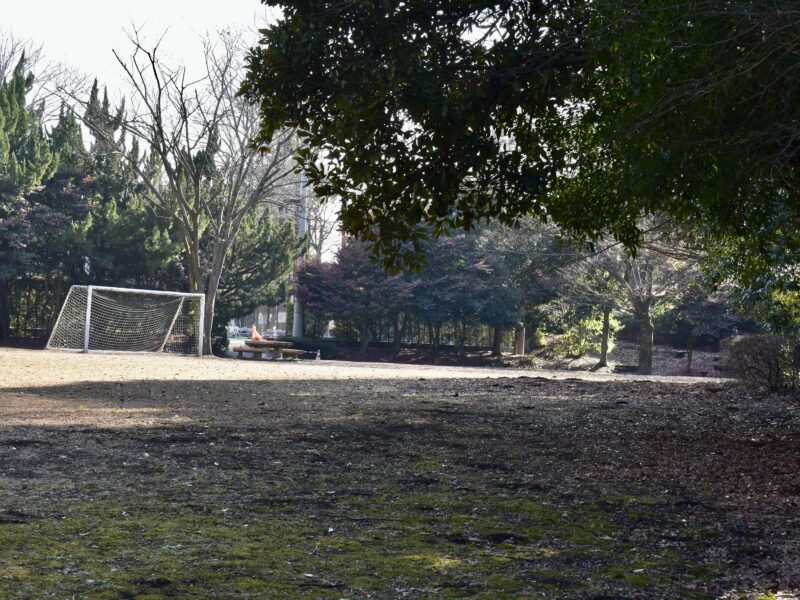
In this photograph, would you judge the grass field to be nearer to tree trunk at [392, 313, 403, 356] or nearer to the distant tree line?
the distant tree line

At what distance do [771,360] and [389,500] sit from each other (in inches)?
377

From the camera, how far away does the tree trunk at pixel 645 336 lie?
2934cm

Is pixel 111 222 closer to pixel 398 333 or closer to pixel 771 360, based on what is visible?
pixel 398 333

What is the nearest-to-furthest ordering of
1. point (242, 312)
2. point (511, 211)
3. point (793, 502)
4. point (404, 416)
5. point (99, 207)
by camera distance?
point (793, 502) → point (511, 211) → point (404, 416) → point (99, 207) → point (242, 312)

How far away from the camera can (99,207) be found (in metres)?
30.6

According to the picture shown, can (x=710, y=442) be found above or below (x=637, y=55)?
below

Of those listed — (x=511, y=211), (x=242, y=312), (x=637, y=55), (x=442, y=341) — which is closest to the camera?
(x=637, y=55)

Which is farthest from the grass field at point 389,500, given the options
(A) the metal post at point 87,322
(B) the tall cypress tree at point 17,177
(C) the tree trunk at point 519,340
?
(C) the tree trunk at point 519,340

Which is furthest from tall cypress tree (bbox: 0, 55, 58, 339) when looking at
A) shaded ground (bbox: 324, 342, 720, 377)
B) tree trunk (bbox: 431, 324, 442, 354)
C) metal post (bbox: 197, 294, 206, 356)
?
tree trunk (bbox: 431, 324, 442, 354)

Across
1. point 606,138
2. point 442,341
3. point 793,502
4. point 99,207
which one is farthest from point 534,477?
point 442,341

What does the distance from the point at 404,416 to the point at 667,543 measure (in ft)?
19.0

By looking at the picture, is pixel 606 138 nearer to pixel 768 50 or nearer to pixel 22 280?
pixel 768 50

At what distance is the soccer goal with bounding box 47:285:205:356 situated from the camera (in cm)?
2594

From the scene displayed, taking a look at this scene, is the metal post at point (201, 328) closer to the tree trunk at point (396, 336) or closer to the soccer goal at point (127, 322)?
→ the soccer goal at point (127, 322)
